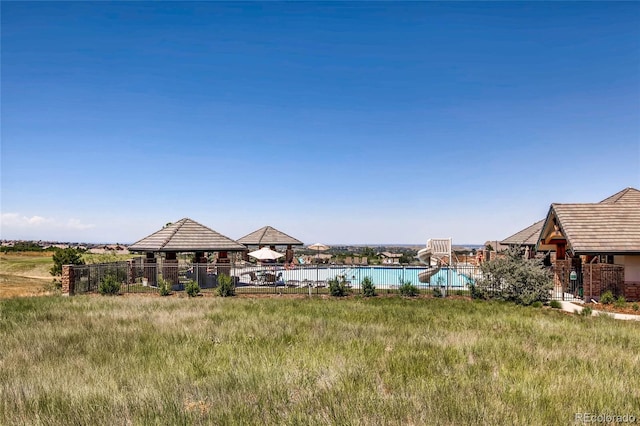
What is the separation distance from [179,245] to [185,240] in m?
→ 0.58

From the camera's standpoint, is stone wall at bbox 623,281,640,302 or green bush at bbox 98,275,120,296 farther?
green bush at bbox 98,275,120,296

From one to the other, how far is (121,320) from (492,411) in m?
10.9

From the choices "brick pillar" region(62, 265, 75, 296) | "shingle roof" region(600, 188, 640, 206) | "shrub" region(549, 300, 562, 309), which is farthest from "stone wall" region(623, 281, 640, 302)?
"brick pillar" region(62, 265, 75, 296)

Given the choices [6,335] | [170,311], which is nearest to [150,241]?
[170,311]

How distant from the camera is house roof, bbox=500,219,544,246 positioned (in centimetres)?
2747

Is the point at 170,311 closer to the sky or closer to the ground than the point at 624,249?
closer to the ground

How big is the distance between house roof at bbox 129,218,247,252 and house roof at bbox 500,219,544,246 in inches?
820

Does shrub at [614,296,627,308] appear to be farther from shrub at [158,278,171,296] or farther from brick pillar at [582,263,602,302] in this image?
shrub at [158,278,171,296]

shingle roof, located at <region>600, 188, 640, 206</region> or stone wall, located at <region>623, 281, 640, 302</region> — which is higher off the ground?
shingle roof, located at <region>600, 188, 640, 206</region>

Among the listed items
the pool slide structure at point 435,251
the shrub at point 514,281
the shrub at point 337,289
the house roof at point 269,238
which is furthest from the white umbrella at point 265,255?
the pool slide structure at point 435,251

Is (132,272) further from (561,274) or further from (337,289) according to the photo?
(561,274)

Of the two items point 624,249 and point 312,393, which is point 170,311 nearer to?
point 312,393

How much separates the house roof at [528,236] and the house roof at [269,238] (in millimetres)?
17872

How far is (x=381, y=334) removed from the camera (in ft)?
31.8
